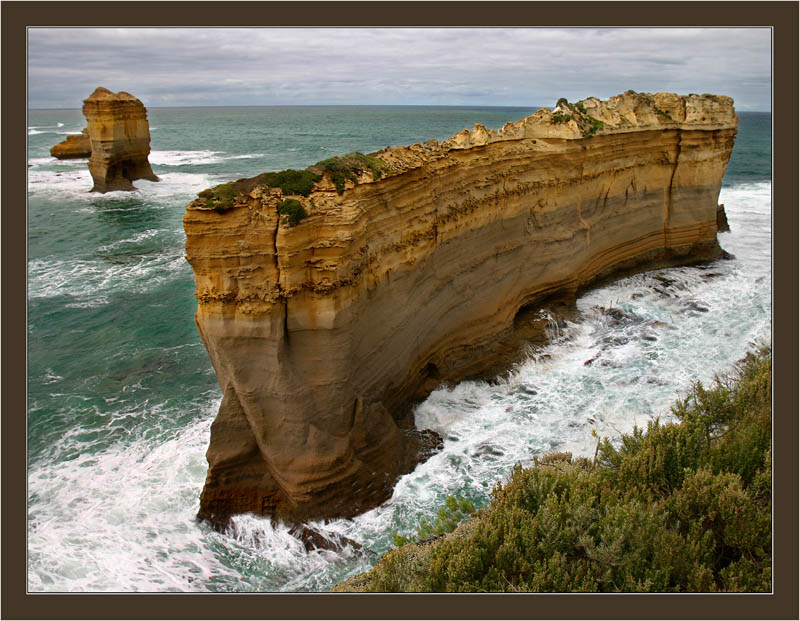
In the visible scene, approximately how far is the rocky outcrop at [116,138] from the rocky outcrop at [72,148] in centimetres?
1826

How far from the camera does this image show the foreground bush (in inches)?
305

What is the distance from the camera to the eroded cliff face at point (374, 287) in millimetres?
11883

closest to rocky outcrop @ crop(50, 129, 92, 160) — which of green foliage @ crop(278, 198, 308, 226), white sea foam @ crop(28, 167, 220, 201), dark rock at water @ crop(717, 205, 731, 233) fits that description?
white sea foam @ crop(28, 167, 220, 201)

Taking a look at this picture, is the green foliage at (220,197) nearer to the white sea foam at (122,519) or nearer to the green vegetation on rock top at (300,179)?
the green vegetation on rock top at (300,179)

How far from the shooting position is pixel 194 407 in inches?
656

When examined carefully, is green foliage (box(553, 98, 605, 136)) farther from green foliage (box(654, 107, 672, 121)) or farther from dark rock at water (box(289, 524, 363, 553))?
dark rock at water (box(289, 524, 363, 553))

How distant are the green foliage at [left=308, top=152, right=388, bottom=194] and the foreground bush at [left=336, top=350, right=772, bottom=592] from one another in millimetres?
6893

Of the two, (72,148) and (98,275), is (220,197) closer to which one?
(98,275)

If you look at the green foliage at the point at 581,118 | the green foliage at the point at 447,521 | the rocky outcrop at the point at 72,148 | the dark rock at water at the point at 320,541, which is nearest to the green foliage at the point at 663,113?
the green foliage at the point at 581,118

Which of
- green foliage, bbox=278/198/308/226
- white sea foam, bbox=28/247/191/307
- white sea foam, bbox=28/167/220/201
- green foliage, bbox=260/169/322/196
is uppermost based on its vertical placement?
white sea foam, bbox=28/167/220/201

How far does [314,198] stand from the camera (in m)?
12.2

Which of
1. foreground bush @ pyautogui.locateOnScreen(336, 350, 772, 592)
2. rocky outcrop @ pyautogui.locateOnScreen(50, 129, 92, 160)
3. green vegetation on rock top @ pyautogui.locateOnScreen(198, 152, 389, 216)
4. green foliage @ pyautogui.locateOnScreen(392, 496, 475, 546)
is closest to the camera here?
foreground bush @ pyautogui.locateOnScreen(336, 350, 772, 592)

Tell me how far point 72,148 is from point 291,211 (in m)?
59.6

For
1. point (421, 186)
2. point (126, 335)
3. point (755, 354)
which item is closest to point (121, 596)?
point (421, 186)
